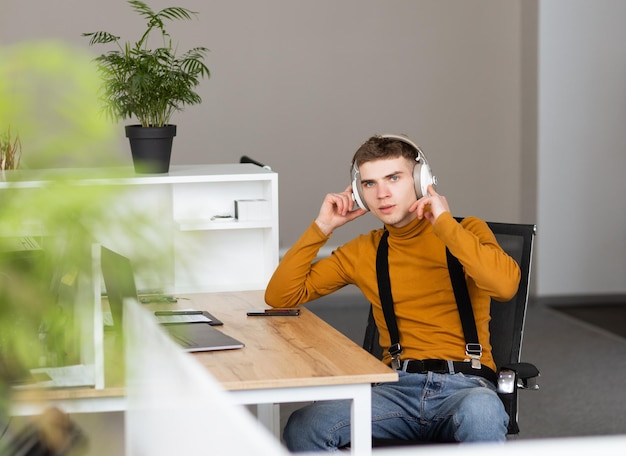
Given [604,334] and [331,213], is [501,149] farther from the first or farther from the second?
[331,213]

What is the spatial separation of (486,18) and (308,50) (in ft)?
4.29

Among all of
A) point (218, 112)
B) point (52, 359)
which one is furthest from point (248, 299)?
point (218, 112)

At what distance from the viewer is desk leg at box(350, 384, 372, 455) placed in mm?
2059

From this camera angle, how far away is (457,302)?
2.58m

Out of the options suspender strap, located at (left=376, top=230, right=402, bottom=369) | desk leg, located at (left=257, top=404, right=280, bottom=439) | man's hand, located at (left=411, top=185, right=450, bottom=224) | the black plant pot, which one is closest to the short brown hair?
man's hand, located at (left=411, top=185, right=450, bottom=224)

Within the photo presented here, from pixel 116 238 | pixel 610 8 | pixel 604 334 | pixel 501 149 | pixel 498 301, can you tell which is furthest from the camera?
pixel 501 149

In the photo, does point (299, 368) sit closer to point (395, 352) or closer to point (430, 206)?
point (395, 352)

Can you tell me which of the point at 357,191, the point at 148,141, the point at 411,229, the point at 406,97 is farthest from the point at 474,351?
the point at 406,97

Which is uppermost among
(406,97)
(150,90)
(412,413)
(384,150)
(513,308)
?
(406,97)

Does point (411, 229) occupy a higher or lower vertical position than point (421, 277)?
higher

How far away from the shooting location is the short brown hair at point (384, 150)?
2635mm

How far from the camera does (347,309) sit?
6.95m

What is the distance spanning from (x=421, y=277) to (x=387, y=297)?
109mm

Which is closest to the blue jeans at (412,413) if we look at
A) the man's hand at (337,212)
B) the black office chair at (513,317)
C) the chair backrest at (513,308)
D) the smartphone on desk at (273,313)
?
the black office chair at (513,317)
